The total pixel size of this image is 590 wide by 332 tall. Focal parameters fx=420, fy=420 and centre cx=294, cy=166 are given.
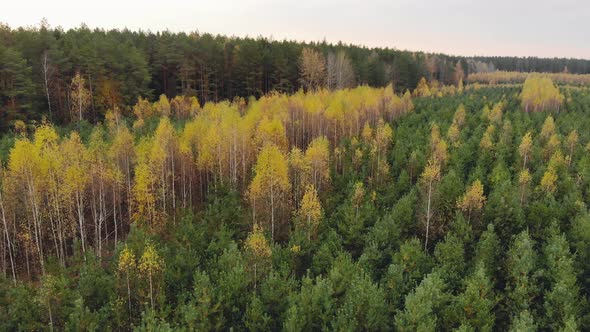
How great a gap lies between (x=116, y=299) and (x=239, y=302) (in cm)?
909

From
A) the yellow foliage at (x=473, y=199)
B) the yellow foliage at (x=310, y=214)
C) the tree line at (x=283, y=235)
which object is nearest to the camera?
the tree line at (x=283, y=235)

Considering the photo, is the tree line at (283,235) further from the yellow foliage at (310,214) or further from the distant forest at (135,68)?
the distant forest at (135,68)

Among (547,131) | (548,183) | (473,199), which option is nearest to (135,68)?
(473,199)

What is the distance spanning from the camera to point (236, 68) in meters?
102

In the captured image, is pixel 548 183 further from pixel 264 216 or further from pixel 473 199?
pixel 264 216

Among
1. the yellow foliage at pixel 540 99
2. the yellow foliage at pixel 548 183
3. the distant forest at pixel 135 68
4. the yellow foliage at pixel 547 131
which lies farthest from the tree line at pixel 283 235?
the yellow foliage at pixel 540 99

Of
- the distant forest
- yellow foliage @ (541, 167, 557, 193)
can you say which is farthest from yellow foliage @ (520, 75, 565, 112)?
yellow foliage @ (541, 167, 557, 193)

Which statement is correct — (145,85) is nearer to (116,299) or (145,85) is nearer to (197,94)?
(197,94)

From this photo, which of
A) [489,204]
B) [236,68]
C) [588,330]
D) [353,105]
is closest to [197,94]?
[236,68]

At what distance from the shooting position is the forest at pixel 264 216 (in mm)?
30719

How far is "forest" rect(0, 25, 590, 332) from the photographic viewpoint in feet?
101

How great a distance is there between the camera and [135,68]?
86.2 meters

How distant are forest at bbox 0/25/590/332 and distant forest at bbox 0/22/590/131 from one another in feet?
1.66

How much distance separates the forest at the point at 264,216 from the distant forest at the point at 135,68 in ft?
1.66
